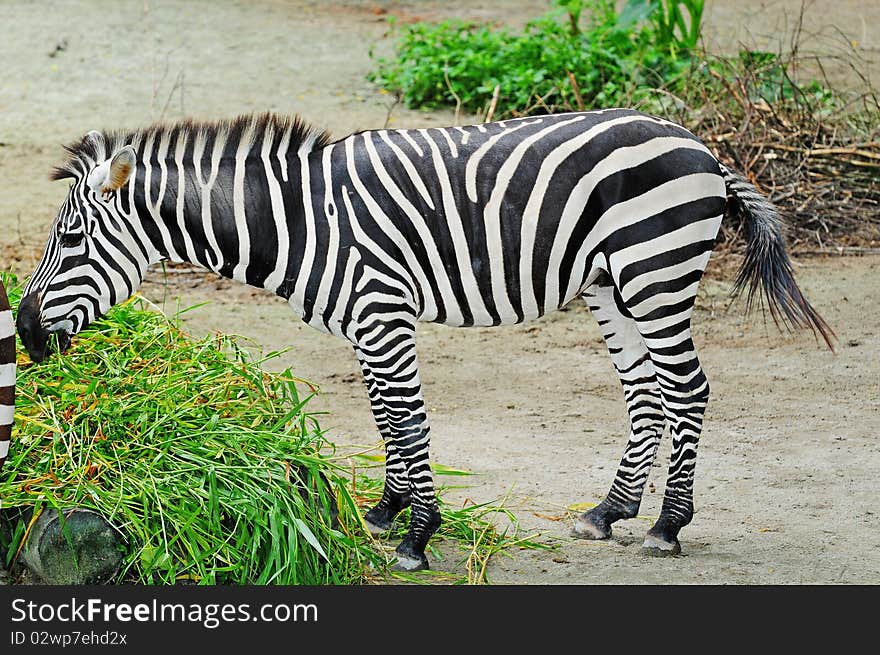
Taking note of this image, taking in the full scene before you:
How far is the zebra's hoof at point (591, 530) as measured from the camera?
4938 mm

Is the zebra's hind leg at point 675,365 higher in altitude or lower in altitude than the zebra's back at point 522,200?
lower

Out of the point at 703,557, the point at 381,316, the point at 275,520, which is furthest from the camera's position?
the point at 703,557

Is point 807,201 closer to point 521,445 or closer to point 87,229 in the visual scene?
point 521,445

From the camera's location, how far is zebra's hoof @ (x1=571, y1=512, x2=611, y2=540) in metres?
4.94

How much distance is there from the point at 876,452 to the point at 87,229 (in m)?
3.96

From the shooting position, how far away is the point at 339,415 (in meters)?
6.37

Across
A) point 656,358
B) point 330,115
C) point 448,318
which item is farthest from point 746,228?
point 330,115

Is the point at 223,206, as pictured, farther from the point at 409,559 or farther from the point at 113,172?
the point at 409,559

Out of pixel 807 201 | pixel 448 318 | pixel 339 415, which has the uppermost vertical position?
pixel 448 318

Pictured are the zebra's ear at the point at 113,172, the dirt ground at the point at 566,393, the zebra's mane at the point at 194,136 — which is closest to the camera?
the zebra's ear at the point at 113,172

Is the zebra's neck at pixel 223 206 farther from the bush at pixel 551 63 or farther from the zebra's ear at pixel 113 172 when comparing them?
the bush at pixel 551 63

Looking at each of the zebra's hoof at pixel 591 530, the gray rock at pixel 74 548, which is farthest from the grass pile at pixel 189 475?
the zebra's hoof at pixel 591 530

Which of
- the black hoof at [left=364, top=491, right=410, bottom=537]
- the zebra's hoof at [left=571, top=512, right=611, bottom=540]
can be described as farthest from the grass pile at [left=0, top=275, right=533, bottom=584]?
the zebra's hoof at [left=571, top=512, right=611, bottom=540]

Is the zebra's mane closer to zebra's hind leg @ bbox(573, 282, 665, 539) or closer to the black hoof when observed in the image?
zebra's hind leg @ bbox(573, 282, 665, 539)
